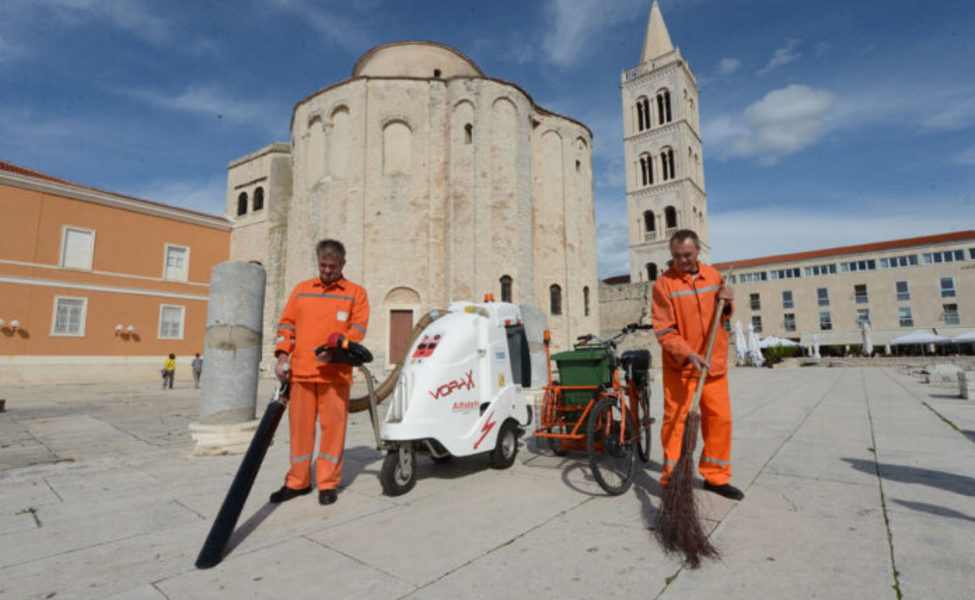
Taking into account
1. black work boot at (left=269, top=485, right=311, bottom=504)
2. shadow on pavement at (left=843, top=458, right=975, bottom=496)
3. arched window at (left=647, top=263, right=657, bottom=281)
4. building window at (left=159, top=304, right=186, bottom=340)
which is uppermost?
arched window at (left=647, top=263, right=657, bottom=281)

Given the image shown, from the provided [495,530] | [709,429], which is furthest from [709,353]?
[495,530]

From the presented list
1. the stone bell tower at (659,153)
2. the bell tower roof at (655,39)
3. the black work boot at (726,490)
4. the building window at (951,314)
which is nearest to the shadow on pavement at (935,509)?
the black work boot at (726,490)

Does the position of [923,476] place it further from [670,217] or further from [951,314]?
[951,314]

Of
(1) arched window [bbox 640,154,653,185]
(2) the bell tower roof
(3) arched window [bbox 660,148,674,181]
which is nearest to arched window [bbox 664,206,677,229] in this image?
(3) arched window [bbox 660,148,674,181]

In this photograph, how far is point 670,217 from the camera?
1864 inches

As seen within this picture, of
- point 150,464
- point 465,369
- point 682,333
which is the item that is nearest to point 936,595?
point 682,333

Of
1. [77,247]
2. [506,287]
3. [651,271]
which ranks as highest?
[651,271]

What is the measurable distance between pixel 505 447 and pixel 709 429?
1.81 m

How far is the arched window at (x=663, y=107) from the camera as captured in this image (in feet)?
157

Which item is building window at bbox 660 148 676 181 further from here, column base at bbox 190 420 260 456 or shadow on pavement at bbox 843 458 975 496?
column base at bbox 190 420 260 456

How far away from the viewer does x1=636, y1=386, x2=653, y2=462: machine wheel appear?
411cm

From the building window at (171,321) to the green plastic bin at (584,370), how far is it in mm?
24266

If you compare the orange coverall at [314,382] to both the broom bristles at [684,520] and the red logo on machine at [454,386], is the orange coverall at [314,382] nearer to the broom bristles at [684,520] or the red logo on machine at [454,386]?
the red logo on machine at [454,386]

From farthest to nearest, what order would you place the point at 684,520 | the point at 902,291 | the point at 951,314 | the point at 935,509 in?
the point at 902,291, the point at 951,314, the point at 935,509, the point at 684,520
